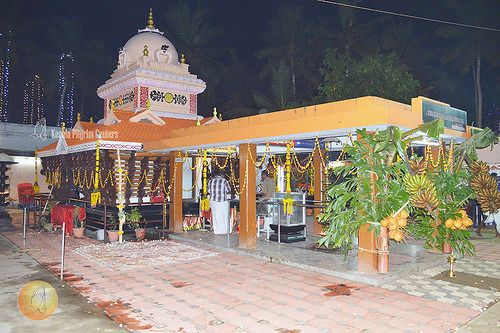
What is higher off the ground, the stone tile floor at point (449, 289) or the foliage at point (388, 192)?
the foliage at point (388, 192)

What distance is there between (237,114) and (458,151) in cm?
2491

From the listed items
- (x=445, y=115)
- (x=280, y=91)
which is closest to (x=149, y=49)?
(x=280, y=91)

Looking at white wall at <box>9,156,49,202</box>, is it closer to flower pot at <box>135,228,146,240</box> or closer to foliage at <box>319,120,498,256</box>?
flower pot at <box>135,228,146,240</box>

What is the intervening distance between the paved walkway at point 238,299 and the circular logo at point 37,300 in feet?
1.71

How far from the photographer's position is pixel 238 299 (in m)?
6.79

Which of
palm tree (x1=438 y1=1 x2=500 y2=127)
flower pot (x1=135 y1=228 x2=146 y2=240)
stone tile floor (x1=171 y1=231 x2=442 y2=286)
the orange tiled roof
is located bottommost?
stone tile floor (x1=171 y1=231 x2=442 y2=286)

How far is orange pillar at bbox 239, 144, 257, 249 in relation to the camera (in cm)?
1059

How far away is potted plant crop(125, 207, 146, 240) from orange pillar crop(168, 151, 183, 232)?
3.64 ft

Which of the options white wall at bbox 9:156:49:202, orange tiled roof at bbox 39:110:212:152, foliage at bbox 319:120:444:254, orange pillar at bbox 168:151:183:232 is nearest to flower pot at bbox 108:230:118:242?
orange pillar at bbox 168:151:183:232

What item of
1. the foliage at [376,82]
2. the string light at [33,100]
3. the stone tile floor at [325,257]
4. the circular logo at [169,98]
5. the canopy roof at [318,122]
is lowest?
the stone tile floor at [325,257]

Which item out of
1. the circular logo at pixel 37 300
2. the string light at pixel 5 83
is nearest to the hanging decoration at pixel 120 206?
the circular logo at pixel 37 300

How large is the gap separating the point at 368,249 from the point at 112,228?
329 inches

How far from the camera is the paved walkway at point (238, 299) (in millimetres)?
5695

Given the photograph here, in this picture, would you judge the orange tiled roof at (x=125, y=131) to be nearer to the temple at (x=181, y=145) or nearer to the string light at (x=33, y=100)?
the temple at (x=181, y=145)
